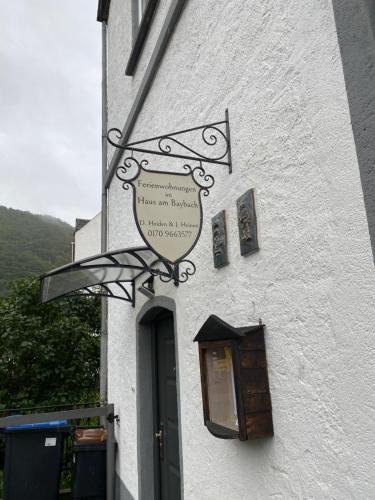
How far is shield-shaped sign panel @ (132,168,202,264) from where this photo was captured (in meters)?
2.33

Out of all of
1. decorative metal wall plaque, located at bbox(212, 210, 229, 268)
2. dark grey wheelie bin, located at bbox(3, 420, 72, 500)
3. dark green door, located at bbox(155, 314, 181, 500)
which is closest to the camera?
decorative metal wall plaque, located at bbox(212, 210, 229, 268)

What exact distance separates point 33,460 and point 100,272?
100 inches

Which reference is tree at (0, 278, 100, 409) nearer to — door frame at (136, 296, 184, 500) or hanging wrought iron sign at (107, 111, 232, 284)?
door frame at (136, 296, 184, 500)

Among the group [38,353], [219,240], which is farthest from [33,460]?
[219,240]

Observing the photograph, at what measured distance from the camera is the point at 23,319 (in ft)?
25.4

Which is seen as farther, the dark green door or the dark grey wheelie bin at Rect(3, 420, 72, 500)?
the dark grey wheelie bin at Rect(3, 420, 72, 500)

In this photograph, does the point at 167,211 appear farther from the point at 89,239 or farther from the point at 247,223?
the point at 89,239

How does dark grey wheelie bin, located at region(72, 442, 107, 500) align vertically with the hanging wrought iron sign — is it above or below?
below

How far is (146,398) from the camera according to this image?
4.42 meters

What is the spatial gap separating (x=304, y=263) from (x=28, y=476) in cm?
484

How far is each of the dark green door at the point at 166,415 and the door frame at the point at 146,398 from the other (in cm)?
6

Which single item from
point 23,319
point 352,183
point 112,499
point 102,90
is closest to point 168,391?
Result: point 112,499

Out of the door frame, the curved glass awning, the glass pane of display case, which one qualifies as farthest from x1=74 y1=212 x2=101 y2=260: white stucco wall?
the glass pane of display case

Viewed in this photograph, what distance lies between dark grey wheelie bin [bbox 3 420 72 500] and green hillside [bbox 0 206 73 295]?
15.2 meters
